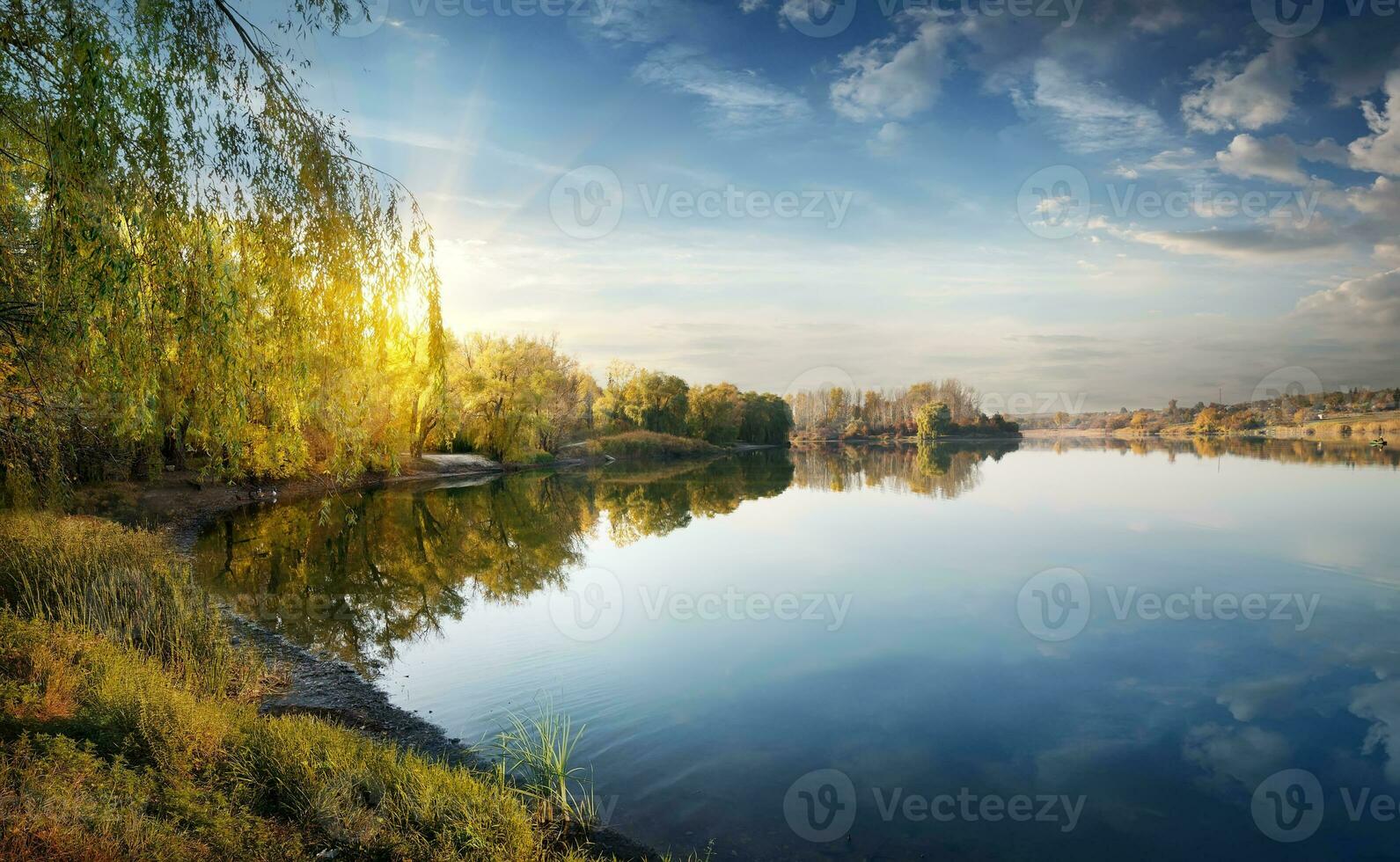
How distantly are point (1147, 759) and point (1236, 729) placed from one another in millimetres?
1506

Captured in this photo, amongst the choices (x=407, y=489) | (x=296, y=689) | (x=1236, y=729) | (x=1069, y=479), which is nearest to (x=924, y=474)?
(x=1069, y=479)

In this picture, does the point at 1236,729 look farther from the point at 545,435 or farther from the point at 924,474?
the point at 545,435

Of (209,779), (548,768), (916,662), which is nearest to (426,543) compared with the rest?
(916,662)

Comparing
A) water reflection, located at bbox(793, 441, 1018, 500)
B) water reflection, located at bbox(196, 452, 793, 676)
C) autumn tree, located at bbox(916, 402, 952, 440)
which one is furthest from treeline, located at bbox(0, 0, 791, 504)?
autumn tree, located at bbox(916, 402, 952, 440)

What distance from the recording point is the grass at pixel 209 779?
3938mm

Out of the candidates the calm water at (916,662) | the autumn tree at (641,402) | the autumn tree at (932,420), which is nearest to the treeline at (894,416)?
the autumn tree at (932,420)

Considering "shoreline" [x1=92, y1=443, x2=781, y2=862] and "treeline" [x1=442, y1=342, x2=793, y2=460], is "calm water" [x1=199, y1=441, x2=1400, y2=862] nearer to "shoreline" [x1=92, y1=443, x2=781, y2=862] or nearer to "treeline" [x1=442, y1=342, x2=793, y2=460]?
"shoreline" [x1=92, y1=443, x2=781, y2=862]

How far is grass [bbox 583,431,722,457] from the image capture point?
65.2m

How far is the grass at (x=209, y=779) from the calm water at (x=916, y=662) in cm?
112

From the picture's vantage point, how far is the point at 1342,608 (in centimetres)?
1222

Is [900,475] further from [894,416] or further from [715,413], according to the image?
[894,416]

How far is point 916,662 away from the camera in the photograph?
994 centimetres

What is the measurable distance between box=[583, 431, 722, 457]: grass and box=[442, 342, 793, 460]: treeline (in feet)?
8.74

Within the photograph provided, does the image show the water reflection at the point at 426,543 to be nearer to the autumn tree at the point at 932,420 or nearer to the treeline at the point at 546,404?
the treeline at the point at 546,404
